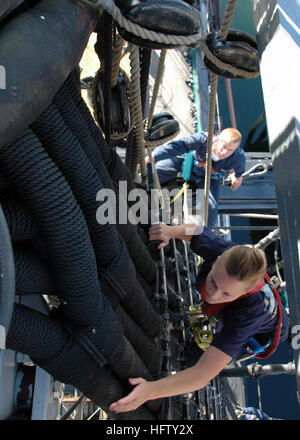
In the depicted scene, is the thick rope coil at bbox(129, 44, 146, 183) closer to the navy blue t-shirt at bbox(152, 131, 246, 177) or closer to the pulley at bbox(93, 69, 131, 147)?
the pulley at bbox(93, 69, 131, 147)

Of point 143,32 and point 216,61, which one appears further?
point 216,61

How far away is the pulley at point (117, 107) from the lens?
190 centimetres

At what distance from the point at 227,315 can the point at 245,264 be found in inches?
12.0

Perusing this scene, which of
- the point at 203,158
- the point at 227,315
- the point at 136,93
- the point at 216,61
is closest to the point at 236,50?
the point at 216,61

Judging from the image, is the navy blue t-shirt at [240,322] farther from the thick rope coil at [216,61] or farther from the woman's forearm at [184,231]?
the thick rope coil at [216,61]

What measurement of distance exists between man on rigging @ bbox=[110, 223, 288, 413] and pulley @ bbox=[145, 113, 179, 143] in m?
0.83

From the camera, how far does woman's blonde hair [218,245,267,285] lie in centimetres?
164

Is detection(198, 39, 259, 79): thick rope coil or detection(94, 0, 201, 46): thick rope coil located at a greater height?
detection(198, 39, 259, 79): thick rope coil

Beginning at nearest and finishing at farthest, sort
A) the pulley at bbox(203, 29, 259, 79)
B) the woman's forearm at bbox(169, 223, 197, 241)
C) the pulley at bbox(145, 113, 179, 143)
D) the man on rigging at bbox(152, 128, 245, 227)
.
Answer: the pulley at bbox(203, 29, 259, 79)
the woman's forearm at bbox(169, 223, 197, 241)
the pulley at bbox(145, 113, 179, 143)
the man on rigging at bbox(152, 128, 245, 227)

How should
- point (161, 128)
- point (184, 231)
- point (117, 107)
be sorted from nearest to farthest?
point (117, 107) → point (184, 231) → point (161, 128)

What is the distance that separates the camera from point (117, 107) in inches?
79.7

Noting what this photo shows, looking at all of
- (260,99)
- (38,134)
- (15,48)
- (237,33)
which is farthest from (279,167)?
(260,99)

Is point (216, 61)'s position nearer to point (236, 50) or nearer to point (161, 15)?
point (236, 50)

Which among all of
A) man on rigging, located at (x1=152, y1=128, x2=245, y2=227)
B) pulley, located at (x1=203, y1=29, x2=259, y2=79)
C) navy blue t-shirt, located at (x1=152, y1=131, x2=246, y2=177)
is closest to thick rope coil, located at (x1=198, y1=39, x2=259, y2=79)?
pulley, located at (x1=203, y1=29, x2=259, y2=79)
